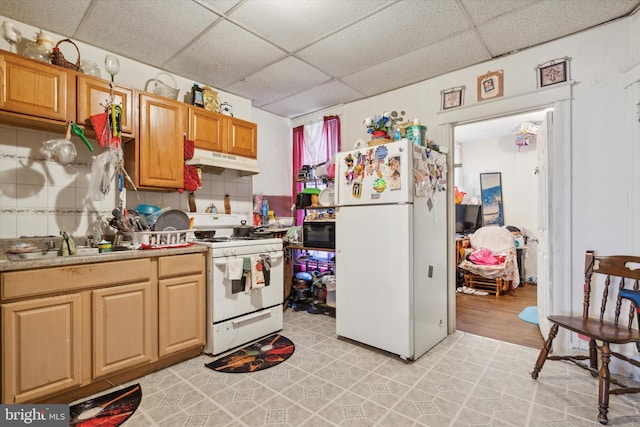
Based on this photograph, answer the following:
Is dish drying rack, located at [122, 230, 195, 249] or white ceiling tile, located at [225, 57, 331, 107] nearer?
dish drying rack, located at [122, 230, 195, 249]

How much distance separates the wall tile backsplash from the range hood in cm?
64

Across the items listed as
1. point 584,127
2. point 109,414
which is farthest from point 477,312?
point 109,414

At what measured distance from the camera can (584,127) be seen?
2.22 metres

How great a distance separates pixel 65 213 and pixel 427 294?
9.54 ft

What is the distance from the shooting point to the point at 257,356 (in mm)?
2375

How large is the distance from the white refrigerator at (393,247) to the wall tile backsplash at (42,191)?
1989 millimetres

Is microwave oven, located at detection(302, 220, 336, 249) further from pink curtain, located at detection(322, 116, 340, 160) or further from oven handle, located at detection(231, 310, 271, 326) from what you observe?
pink curtain, located at detection(322, 116, 340, 160)

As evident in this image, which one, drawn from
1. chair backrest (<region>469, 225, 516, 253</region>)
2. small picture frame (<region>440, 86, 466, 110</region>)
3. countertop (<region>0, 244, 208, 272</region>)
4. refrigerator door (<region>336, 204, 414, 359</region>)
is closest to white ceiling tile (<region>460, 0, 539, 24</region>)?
small picture frame (<region>440, 86, 466, 110</region>)

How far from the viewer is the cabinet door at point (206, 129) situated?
281 centimetres

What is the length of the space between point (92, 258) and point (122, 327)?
499 millimetres

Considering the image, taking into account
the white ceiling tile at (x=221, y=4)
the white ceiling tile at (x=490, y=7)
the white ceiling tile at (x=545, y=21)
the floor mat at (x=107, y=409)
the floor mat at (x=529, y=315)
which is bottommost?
the floor mat at (x=529, y=315)

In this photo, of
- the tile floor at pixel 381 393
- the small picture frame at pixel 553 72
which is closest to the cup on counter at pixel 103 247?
the tile floor at pixel 381 393

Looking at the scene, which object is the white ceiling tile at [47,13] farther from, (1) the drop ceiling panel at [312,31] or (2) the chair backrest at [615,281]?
(2) the chair backrest at [615,281]

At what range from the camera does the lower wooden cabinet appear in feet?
5.25
